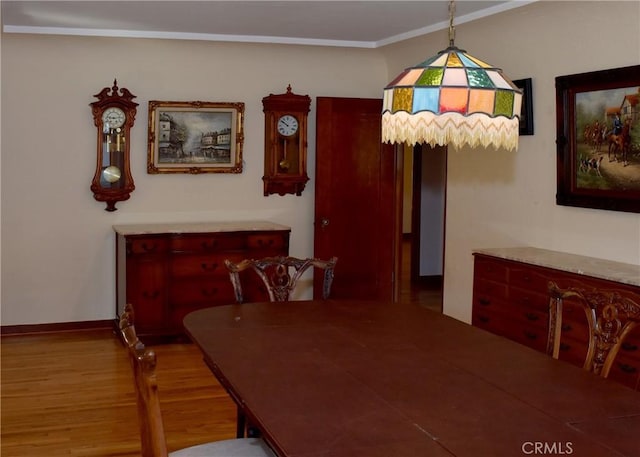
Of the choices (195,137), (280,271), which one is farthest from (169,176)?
(280,271)

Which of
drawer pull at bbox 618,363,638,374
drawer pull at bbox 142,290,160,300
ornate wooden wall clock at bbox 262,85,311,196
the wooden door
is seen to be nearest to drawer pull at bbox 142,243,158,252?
drawer pull at bbox 142,290,160,300

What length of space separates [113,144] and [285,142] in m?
1.41

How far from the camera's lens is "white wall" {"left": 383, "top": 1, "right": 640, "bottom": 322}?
4391mm

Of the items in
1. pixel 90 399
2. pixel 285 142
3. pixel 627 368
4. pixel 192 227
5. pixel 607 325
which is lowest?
pixel 90 399

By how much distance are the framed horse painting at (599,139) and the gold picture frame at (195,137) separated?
108 inches

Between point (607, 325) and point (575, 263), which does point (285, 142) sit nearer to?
point (575, 263)

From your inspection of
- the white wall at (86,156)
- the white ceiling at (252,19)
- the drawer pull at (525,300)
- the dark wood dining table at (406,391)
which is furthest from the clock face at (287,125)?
the dark wood dining table at (406,391)

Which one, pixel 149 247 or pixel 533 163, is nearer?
pixel 533 163

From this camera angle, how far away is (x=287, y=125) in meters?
6.60

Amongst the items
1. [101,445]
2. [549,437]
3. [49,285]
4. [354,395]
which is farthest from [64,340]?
[549,437]

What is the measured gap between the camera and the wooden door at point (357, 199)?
21.6 ft

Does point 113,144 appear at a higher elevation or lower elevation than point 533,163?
higher

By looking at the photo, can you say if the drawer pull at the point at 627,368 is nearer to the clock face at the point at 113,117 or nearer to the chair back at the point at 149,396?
the chair back at the point at 149,396

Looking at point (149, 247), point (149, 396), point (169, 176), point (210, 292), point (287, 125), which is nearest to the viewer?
point (149, 396)
